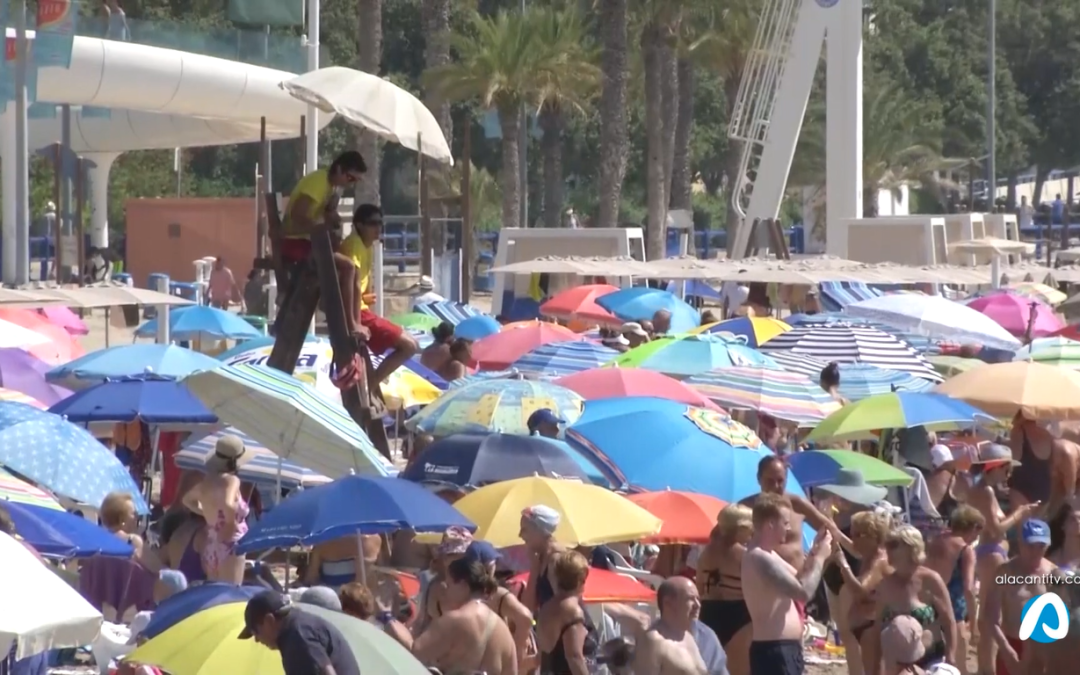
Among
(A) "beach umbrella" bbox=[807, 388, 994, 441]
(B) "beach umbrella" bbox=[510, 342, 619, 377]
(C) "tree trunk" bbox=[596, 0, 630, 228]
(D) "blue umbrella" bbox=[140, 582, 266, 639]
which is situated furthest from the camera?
(C) "tree trunk" bbox=[596, 0, 630, 228]

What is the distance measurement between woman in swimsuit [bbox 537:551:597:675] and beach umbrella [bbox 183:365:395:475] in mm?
2326

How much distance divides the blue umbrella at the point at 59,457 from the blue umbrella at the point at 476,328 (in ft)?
28.5

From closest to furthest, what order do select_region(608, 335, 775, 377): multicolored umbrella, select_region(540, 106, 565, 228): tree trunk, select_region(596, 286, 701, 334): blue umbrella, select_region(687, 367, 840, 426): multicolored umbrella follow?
select_region(687, 367, 840, 426): multicolored umbrella → select_region(608, 335, 775, 377): multicolored umbrella → select_region(596, 286, 701, 334): blue umbrella → select_region(540, 106, 565, 228): tree trunk

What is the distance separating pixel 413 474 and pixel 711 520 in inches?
76.0

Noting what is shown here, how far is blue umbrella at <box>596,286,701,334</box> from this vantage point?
20234 mm

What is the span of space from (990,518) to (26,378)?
689cm

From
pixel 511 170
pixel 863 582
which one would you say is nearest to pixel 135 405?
pixel 863 582

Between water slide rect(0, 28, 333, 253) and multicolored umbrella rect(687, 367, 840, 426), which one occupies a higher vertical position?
water slide rect(0, 28, 333, 253)

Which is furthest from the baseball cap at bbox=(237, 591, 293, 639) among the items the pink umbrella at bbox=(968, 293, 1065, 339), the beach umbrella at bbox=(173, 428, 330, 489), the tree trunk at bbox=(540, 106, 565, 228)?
the tree trunk at bbox=(540, 106, 565, 228)

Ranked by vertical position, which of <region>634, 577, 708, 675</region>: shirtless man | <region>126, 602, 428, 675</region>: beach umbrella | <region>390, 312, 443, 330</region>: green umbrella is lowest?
<region>634, 577, 708, 675</region>: shirtless man

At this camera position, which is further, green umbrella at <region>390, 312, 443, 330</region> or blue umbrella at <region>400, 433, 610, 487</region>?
Answer: green umbrella at <region>390, 312, 443, 330</region>

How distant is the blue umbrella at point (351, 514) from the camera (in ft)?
28.0

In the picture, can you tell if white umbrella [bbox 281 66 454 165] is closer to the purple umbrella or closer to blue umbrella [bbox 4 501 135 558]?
the purple umbrella

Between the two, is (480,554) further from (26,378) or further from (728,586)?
(26,378)
